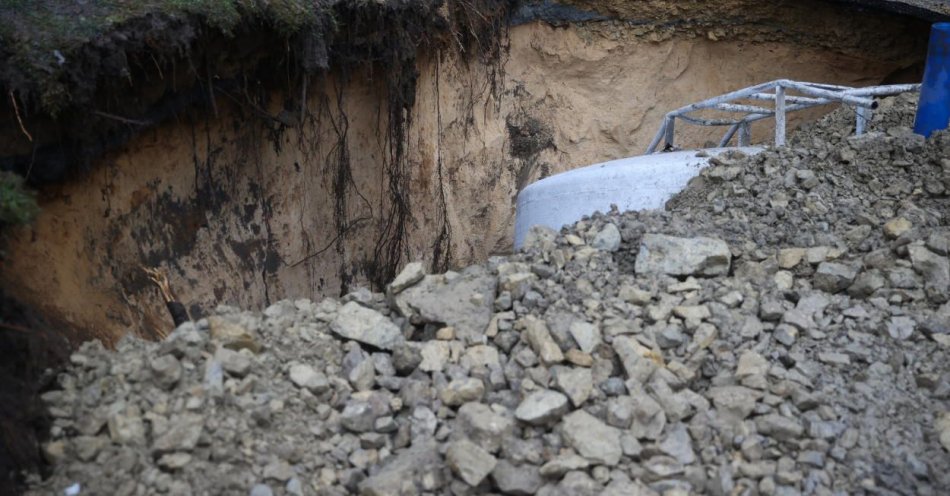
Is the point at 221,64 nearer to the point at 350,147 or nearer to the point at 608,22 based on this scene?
the point at 350,147

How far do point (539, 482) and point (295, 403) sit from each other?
3.30 feet

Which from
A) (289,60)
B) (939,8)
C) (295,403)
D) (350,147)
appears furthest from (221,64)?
(939,8)

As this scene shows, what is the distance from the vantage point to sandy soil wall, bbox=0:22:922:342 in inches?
228

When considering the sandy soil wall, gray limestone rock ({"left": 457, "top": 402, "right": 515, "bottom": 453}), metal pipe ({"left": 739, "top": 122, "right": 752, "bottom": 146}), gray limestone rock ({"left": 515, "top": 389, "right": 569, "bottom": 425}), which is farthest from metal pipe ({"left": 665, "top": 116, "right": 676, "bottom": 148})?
gray limestone rock ({"left": 457, "top": 402, "right": 515, "bottom": 453})

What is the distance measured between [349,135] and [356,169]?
10.3 inches

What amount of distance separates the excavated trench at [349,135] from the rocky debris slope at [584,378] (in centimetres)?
90

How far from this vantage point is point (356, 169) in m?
7.61

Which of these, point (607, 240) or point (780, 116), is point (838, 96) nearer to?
point (780, 116)

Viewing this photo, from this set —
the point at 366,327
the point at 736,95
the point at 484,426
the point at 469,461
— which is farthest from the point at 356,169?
the point at 469,461

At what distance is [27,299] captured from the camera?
4.87 meters

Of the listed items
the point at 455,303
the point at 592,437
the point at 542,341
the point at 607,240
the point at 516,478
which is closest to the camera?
the point at 516,478

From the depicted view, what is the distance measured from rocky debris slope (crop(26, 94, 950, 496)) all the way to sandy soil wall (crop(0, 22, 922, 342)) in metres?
1.51

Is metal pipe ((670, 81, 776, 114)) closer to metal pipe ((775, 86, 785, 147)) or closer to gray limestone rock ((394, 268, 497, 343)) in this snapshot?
metal pipe ((775, 86, 785, 147))

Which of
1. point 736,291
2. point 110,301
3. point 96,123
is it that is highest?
point 96,123
